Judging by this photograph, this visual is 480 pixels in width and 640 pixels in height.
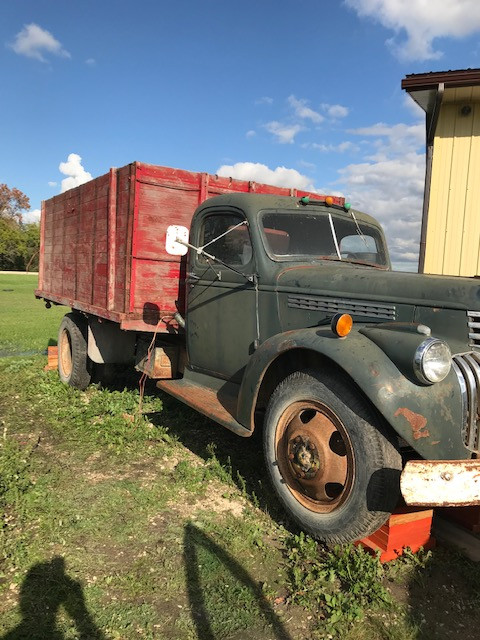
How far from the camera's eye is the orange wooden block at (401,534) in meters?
2.60

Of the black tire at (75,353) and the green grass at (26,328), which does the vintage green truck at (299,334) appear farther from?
the green grass at (26,328)

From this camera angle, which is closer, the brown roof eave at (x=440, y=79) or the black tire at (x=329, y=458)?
the black tire at (x=329, y=458)

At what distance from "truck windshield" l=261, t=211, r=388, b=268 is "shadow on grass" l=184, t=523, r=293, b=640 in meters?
1.99

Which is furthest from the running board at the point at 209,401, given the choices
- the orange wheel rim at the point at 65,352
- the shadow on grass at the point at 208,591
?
the orange wheel rim at the point at 65,352

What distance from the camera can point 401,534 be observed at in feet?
8.64

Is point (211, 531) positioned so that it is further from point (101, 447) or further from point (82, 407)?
point (82, 407)

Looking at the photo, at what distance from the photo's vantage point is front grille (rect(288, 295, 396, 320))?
2.89 m

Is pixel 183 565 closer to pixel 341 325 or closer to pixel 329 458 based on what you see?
pixel 329 458

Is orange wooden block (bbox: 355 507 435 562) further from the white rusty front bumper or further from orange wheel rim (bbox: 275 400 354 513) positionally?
the white rusty front bumper

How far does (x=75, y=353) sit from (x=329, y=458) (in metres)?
4.15

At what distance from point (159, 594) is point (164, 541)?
461 mm

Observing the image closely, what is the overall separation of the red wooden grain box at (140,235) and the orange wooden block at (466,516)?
2826 millimetres

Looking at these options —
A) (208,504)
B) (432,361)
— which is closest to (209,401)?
(208,504)

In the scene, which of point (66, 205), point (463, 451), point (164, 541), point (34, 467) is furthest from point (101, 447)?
point (66, 205)
